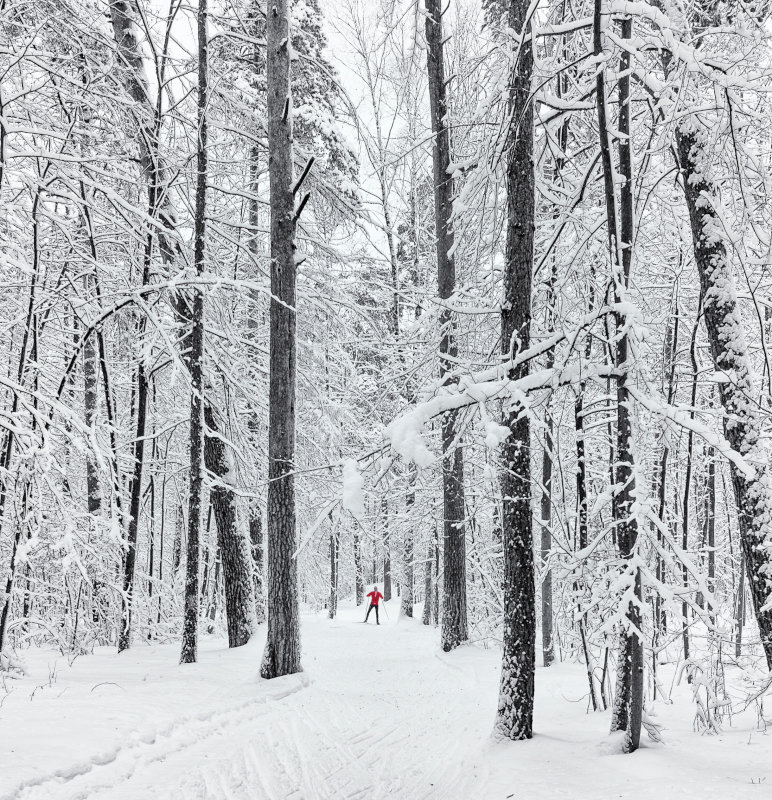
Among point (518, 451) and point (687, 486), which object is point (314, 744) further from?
point (687, 486)

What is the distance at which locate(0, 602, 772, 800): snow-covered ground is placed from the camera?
4.44m

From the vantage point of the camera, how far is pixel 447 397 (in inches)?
206

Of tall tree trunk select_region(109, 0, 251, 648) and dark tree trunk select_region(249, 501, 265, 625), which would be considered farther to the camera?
dark tree trunk select_region(249, 501, 265, 625)

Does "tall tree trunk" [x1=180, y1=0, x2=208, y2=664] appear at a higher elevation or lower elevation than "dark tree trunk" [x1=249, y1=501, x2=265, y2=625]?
higher

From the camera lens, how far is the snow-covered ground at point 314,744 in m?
4.44

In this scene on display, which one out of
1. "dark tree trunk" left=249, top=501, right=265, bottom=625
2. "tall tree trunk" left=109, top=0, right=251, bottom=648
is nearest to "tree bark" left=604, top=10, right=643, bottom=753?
"tall tree trunk" left=109, top=0, right=251, bottom=648

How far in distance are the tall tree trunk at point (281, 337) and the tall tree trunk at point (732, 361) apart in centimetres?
555

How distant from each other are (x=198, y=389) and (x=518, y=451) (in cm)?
604

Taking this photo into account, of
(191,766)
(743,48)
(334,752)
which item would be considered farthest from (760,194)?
(191,766)

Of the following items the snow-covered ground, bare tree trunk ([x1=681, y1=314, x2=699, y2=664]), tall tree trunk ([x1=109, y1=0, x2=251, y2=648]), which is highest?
tall tree trunk ([x1=109, y1=0, x2=251, y2=648])

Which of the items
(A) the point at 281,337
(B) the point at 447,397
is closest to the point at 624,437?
(B) the point at 447,397

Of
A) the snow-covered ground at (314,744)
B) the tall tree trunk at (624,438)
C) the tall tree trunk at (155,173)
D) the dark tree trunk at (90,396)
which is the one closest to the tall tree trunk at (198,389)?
the tall tree trunk at (155,173)

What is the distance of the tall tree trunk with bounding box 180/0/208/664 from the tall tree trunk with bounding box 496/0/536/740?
5484 millimetres

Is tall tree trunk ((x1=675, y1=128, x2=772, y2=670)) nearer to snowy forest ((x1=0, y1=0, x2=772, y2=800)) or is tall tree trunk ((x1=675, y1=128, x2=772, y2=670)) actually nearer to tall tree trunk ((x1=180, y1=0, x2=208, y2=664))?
snowy forest ((x1=0, y1=0, x2=772, y2=800))
